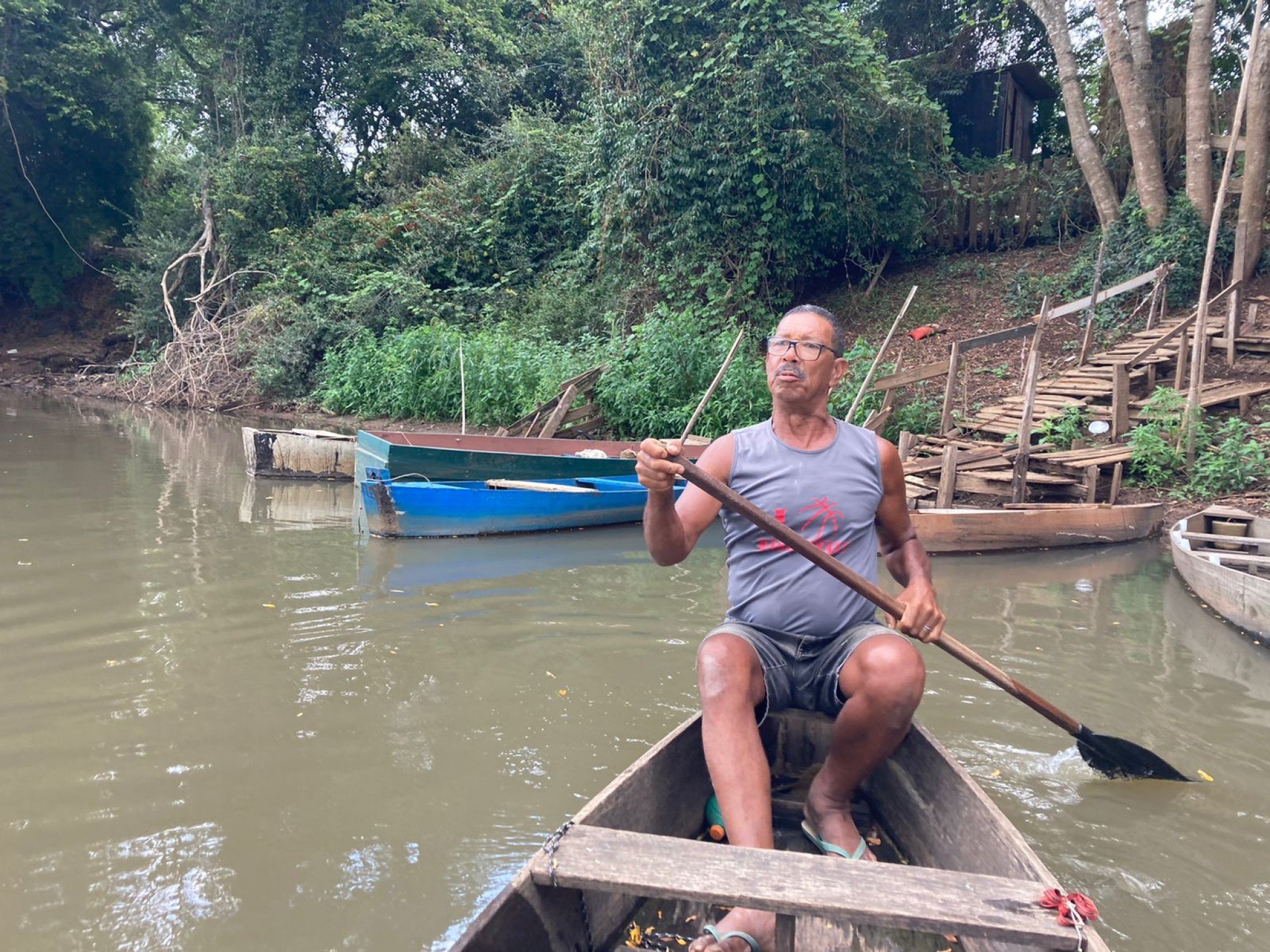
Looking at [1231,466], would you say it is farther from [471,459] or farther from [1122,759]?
[471,459]

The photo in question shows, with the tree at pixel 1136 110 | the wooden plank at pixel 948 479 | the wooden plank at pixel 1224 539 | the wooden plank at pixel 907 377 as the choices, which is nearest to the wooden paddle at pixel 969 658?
the wooden plank at pixel 1224 539

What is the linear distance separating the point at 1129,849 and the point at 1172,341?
915 cm

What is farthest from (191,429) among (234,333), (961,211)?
(961,211)

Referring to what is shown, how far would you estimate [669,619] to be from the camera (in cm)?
588

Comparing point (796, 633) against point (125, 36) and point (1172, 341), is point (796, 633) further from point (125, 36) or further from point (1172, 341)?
point (125, 36)

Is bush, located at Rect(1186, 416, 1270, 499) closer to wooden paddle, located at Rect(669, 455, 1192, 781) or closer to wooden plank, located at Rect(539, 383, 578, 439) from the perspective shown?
wooden paddle, located at Rect(669, 455, 1192, 781)

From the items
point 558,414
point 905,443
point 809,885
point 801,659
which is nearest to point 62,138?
point 558,414

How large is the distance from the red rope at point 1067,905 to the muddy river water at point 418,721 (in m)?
1.07

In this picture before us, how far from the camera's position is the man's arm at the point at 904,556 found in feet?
9.14

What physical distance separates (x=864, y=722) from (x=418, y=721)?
2.31 m

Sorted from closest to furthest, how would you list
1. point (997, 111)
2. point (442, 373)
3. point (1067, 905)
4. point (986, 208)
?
point (1067, 905), point (442, 373), point (986, 208), point (997, 111)

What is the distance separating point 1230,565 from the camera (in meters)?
6.30

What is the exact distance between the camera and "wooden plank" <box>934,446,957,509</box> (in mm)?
8359

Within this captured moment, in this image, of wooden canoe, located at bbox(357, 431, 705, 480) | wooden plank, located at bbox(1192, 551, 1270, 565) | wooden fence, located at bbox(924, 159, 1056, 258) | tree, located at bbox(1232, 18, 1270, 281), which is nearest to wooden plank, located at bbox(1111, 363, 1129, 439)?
tree, located at bbox(1232, 18, 1270, 281)
